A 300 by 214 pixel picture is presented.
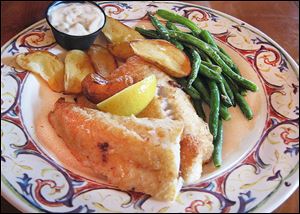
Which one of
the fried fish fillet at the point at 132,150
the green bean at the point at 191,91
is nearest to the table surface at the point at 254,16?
the green bean at the point at 191,91

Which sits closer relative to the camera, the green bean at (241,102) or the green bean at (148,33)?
the green bean at (241,102)

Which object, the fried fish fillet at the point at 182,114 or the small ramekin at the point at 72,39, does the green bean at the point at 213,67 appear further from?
the small ramekin at the point at 72,39

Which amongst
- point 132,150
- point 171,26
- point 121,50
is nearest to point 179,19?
point 171,26

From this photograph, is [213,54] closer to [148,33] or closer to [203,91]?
[203,91]

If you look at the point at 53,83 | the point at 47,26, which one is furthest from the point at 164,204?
the point at 47,26

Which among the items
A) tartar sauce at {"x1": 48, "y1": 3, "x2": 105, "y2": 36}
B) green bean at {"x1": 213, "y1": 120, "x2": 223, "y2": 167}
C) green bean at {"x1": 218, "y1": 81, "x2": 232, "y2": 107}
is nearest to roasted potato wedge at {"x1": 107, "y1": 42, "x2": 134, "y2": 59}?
tartar sauce at {"x1": 48, "y1": 3, "x2": 105, "y2": 36}

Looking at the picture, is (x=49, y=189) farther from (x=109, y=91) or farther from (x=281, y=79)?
(x=281, y=79)
